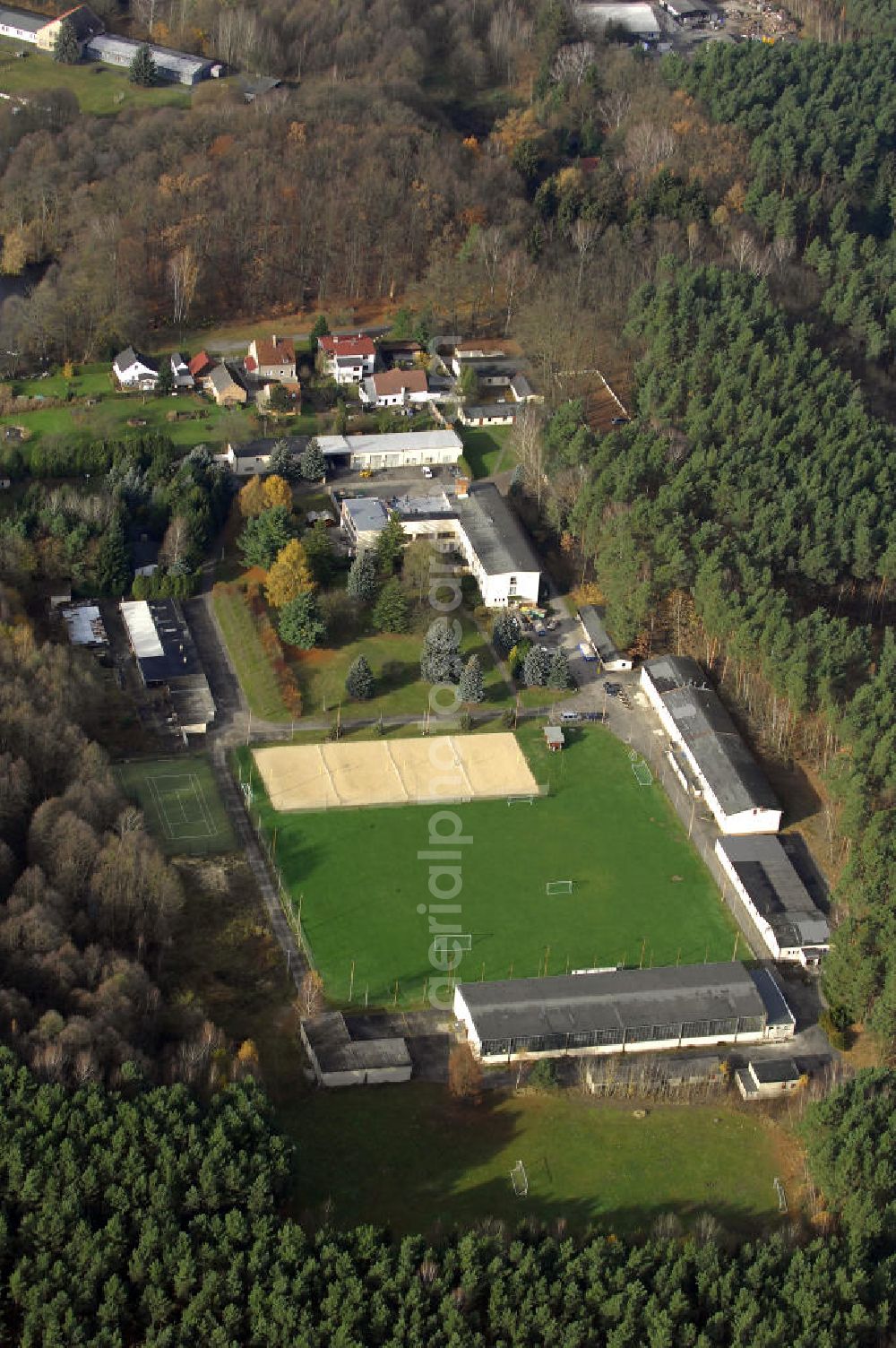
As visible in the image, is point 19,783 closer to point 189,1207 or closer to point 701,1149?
point 189,1207

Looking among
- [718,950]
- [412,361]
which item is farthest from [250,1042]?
[412,361]

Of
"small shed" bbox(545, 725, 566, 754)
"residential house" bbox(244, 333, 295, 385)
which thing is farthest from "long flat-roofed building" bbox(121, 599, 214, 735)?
"residential house" bbox(244, 333, 295, 385)

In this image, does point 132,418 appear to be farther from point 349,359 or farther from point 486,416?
point 486,416

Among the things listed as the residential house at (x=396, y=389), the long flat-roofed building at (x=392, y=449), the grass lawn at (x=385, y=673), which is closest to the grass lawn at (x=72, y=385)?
the long flat-roofed building at (x=392, y=449)

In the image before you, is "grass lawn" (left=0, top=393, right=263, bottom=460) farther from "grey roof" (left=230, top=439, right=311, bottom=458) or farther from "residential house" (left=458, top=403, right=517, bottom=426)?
"residential house" (left=458, top=403, right=517, bottom=426)

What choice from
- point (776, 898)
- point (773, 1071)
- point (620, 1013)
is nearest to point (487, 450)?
point (776, 898)
